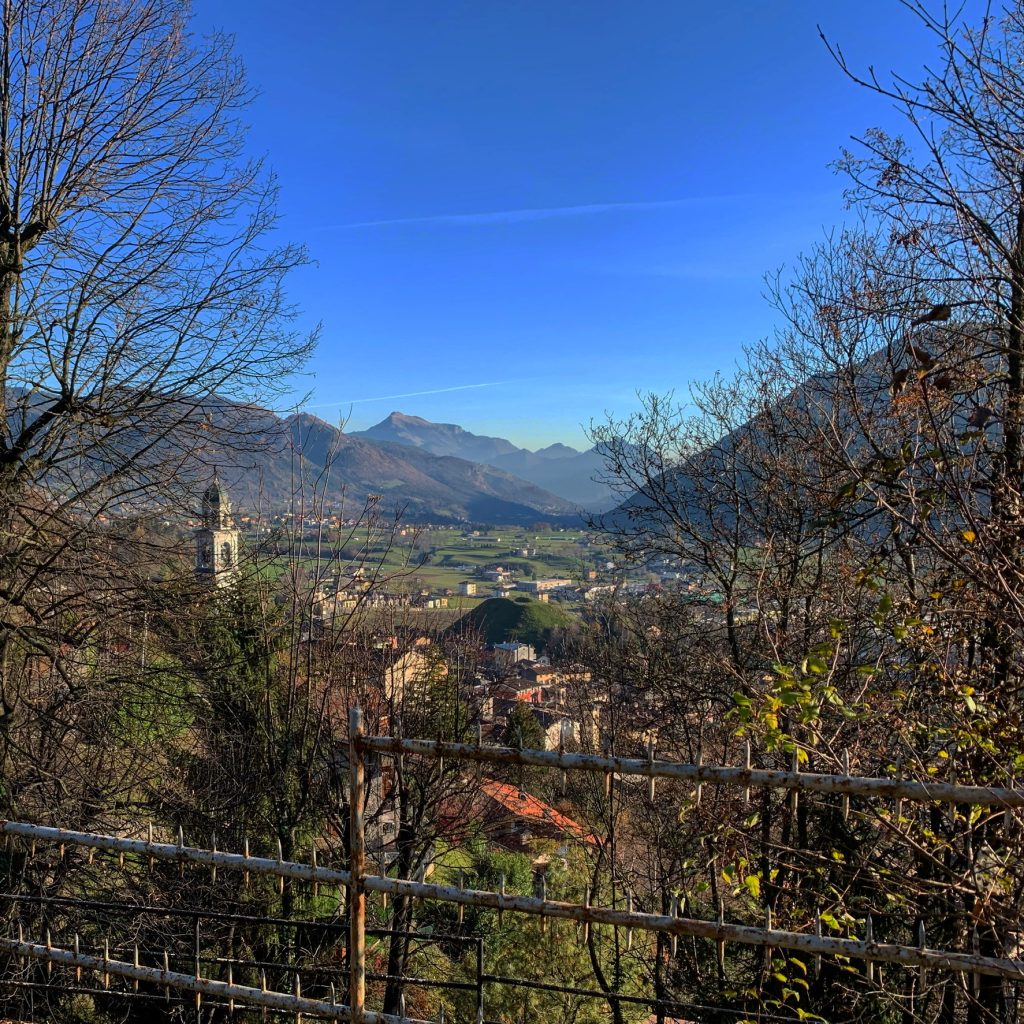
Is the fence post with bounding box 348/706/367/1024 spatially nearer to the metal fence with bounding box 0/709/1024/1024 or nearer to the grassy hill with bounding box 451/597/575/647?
the metal fence with bounding box 0/709/1024/1024

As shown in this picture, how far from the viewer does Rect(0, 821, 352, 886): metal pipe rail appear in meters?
2.44

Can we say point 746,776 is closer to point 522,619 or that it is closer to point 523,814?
point 523,814

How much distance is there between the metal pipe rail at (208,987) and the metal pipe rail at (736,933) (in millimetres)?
442

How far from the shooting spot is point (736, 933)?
2.12 meters

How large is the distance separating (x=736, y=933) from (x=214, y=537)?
737 cm

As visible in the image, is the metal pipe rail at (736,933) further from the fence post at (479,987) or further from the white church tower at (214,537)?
the white church tower at (214,537)

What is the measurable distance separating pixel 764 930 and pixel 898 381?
2.21 metres

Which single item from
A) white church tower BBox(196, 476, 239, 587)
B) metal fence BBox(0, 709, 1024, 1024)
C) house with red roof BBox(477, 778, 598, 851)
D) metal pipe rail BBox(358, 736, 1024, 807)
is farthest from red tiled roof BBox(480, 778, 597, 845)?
metal pipe rail BBox(358, 736, 1024, 807)

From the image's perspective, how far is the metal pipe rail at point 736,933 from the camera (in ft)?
6.52

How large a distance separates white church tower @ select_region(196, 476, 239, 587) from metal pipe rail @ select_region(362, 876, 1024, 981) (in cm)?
516

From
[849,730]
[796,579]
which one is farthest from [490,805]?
[849,730]

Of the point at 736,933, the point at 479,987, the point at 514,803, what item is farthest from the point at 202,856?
the point at 514,803

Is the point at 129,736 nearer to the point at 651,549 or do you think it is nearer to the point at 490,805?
the point at 651,549

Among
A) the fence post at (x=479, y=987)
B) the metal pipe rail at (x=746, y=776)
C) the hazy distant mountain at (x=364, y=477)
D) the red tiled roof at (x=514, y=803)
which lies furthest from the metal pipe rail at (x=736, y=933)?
the red tiled roof at (x=514, y=803)
